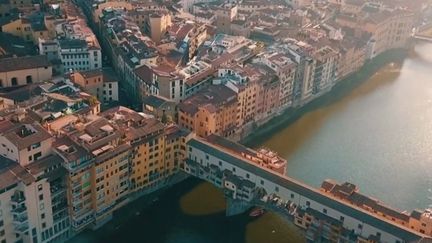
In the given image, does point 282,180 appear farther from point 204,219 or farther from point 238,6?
point 238,6

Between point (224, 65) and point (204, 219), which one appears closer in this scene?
point (204, 219)

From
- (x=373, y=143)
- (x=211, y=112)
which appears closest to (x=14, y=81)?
(x=211, y=112)

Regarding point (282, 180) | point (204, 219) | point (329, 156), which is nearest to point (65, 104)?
point (204, 219)

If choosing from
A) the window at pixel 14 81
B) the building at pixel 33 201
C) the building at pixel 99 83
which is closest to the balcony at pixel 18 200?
the building at pixel 33 201

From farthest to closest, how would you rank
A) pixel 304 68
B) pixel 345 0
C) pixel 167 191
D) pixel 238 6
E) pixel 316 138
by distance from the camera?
pixel 345 0
pixel 238 6
pixel 304 68
pixel 316 138
pixel 167 191

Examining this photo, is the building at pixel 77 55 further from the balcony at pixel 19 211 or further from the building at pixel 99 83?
the balcony at pixel 19 211

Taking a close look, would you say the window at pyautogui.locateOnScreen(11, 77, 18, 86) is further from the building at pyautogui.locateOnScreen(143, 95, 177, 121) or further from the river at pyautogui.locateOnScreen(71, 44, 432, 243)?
the river at pyautogui.locateOnScreen(71, 44, 432, 243)

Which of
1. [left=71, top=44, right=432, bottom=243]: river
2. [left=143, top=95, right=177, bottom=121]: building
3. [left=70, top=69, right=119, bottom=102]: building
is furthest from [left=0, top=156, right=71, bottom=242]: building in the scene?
[left=70, top=69, right=119, bottom=102]: building

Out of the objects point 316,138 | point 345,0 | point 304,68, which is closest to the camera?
point 316,138
